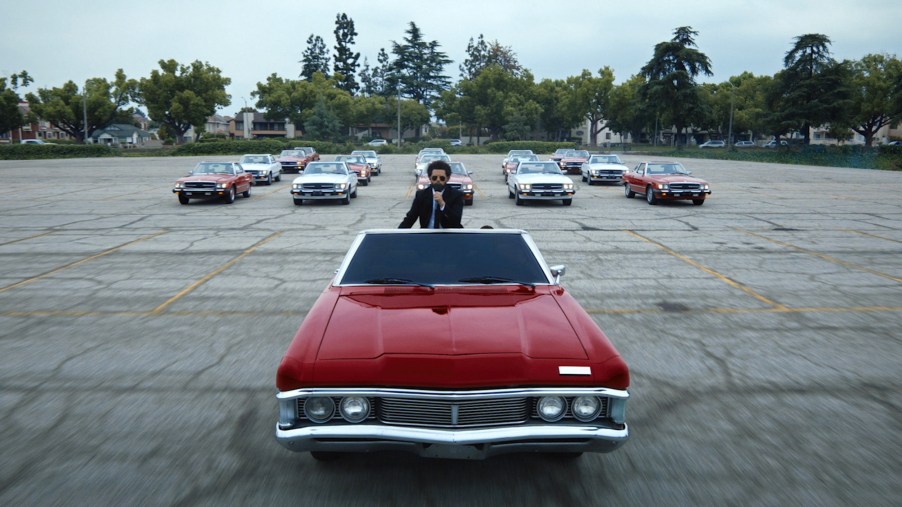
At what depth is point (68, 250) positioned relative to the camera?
13508 millimetres

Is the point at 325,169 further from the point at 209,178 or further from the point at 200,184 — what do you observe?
the point at 200,184

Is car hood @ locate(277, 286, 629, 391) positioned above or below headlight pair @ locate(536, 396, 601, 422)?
above

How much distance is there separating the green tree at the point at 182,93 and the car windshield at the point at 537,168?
236 feet

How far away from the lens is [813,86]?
68.2 metres

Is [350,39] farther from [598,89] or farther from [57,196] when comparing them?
[57,196]

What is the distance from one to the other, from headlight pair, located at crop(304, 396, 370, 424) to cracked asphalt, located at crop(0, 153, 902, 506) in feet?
1.65

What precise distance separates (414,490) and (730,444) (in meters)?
2.27

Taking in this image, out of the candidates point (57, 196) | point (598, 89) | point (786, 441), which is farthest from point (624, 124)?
point (786, 441)

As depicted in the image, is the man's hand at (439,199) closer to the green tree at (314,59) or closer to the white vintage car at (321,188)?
Result: the white vintage car at (321,188)

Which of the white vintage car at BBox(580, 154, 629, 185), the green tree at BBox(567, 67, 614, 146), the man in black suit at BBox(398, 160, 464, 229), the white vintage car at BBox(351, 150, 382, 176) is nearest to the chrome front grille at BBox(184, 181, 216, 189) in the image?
the white vintage car at BBox(351, 150, 382, 176)

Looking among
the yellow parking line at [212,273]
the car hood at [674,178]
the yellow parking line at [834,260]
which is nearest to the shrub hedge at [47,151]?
the yellow parking line at [212,273]

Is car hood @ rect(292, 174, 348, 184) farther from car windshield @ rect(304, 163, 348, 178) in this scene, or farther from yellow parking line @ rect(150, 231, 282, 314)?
yellow parking line @ rect(150, 231, 282, 314)

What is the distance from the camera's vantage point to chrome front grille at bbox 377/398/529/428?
11.9 ft

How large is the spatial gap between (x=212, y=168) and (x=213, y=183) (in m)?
2.10
